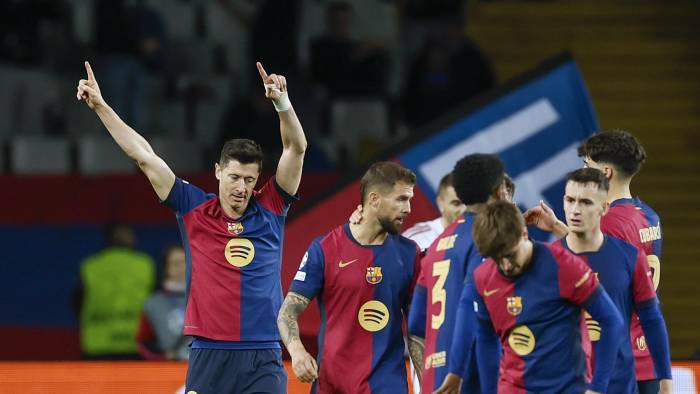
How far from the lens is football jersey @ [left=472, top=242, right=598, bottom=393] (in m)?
5.42

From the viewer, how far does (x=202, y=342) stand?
21.9 feet

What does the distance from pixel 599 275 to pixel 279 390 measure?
172 cm

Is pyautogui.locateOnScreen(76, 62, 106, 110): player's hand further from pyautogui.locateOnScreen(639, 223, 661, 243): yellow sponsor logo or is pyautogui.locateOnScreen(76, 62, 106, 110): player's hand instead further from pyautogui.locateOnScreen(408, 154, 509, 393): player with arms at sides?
pyautogui.locateOnScreen(639, 223, 661, 243): yellow sponsor logo

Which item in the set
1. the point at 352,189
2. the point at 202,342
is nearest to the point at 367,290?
the point at 202,342

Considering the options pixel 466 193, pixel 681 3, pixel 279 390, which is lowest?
pixel 279 390

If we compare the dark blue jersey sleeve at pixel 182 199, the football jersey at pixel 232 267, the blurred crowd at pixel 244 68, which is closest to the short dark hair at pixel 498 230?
the football jersey at pixel 232 267

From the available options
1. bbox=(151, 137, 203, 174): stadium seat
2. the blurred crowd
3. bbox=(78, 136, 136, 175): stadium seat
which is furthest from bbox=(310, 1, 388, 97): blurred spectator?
bbox=(78, 136, 136, 175): stadium seat

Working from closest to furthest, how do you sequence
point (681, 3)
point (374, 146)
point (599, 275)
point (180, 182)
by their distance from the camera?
point (599, 275) → point (180, 182) → point (374, 146) → point (681, 3)

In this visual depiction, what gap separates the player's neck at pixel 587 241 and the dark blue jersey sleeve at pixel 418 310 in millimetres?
699

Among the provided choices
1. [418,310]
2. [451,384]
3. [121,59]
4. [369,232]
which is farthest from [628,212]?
[121,59]

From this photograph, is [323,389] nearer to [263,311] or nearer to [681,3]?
[263,311]

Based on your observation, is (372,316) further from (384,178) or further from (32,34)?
(32,34)

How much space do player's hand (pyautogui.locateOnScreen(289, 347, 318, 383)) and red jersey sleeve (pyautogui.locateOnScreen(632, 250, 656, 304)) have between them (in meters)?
1.42

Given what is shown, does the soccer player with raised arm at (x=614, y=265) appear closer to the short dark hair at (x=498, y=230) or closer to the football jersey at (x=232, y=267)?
the short dark hair at (x=498, y=230)
